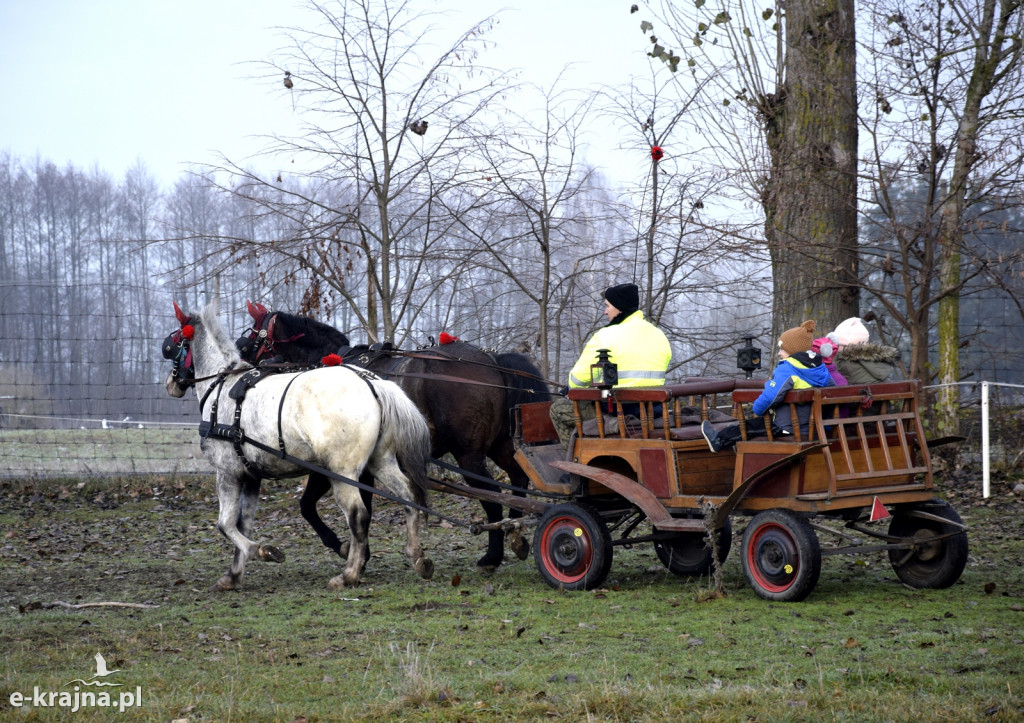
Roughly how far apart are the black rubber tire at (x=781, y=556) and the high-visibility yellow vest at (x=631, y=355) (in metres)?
1.24

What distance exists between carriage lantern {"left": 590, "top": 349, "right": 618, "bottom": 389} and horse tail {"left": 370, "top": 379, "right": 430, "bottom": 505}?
1.48m

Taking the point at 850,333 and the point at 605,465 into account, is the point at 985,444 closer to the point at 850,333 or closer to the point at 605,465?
the point at 850,333

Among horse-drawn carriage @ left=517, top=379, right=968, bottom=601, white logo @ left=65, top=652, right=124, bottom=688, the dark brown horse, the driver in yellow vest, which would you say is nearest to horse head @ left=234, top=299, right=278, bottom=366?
the dark brown horse

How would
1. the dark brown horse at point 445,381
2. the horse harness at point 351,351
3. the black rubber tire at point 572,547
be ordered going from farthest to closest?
the horse harness at point 351,351, the dark brown horse at point 445,381, the black rubber tire at point 572,547

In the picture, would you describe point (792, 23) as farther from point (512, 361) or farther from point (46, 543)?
point (46, 543)

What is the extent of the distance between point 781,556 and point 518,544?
6.47ft

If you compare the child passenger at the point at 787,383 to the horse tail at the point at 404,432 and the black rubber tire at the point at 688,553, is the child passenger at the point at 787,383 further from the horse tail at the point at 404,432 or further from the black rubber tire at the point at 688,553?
the horse tail at the point at 404,432

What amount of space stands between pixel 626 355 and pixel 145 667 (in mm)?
3605

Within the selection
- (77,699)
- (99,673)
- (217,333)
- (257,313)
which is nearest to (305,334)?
(257,313)

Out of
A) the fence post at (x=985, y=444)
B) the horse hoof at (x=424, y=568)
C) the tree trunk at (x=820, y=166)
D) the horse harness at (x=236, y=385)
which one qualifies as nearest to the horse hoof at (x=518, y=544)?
the horse hoof at (x=424, y=568)

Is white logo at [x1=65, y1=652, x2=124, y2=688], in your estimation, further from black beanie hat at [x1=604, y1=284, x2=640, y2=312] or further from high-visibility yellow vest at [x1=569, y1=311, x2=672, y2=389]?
black beanie hat at [x1=604, y1=284, x2=640, y2=312]

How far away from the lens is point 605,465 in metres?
6.97

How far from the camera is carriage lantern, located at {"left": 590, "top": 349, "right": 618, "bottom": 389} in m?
6.47

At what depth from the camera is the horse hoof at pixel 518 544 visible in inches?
280
